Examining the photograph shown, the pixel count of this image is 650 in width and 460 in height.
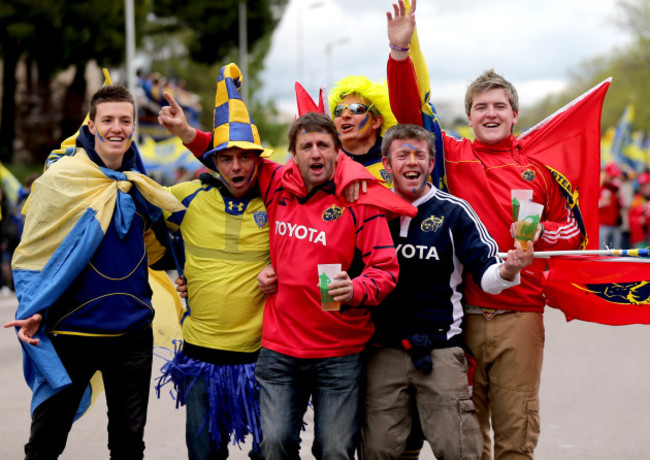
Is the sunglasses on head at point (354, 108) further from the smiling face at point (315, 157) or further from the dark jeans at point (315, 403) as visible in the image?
the dark jeans at point (315, 403)

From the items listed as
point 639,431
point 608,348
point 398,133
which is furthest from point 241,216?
point 608,348

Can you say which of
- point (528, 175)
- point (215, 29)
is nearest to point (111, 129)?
point (528, 175)

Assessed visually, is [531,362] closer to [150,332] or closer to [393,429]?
[393,429]

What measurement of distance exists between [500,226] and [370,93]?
1.10 meters

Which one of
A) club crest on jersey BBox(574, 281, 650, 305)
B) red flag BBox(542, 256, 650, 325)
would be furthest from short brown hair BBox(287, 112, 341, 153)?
club crest on jersey BBox(574, 281, 650, 305)

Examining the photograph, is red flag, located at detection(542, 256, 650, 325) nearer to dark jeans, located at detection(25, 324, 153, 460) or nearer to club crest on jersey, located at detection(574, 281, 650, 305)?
club crest on jersey, located at detection(574, 281, 650, 305)

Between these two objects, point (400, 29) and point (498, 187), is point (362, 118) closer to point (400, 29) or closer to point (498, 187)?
point (400, 29)

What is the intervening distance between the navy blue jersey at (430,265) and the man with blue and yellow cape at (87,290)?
113 cm

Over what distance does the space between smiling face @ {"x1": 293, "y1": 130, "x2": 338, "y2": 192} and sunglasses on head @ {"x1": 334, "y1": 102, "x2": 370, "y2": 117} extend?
0.75m

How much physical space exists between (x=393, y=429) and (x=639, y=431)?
9.21 ft

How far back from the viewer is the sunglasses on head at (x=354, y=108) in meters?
4.22

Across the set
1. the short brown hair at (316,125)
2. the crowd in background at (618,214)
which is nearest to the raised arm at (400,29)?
the short brown hair at (316,125)

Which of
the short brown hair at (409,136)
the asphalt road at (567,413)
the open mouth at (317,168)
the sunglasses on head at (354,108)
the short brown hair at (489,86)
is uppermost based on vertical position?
the short brown hair at (489,86)

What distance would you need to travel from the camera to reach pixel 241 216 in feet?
12.1
